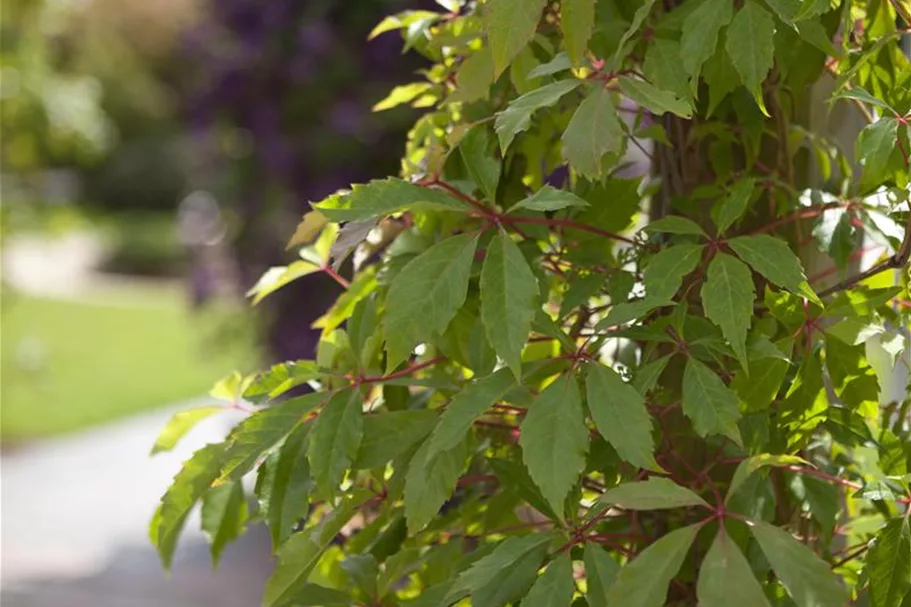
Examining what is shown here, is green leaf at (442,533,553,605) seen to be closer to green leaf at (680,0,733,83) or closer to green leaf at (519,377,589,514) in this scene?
green leaf at (519,377,589,514)

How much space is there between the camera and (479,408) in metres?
0.83

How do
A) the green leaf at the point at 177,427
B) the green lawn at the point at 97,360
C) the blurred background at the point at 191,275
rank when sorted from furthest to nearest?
the green lawn at the point at 97,360 < the blurred background at the point at 191,275 < the green leaf at the point at 177,427

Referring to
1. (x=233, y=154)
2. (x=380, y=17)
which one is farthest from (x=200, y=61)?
(x=380, y=17)

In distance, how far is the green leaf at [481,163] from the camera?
2.95ft

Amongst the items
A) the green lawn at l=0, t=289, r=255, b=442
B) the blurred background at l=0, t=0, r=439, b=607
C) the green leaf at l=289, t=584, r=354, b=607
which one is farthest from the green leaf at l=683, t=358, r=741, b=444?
the green lawn at l=0, t=289, r=255, b=442

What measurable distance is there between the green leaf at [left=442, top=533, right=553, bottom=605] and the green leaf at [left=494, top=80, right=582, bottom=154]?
0.26 meters

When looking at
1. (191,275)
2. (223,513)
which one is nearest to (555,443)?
(223,513)

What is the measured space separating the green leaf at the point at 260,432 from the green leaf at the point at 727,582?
1.11 feet

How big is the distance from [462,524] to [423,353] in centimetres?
17

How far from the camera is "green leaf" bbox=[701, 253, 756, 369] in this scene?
0.81 metres

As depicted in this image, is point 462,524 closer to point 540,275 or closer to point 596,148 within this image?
point 540,275

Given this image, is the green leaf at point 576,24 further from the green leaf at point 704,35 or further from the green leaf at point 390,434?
the green leaf at point 390,434

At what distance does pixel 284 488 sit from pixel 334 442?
0.06m

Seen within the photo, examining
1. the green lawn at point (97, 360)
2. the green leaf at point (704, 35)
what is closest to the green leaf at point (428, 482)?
the green leaf at point (704, 35)
